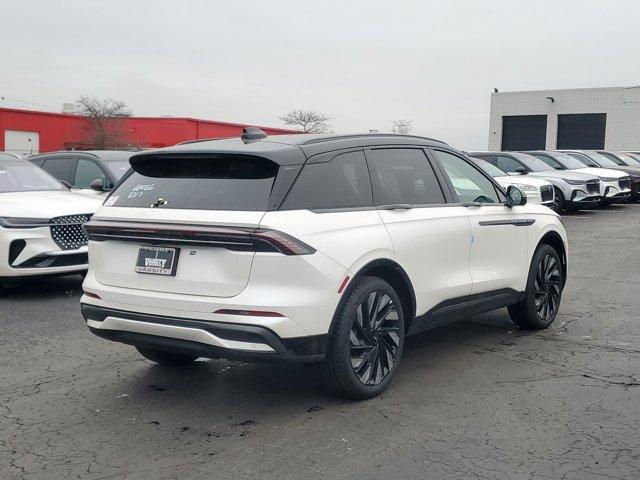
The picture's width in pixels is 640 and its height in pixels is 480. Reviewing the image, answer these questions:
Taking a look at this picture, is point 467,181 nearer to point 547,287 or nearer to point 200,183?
point 547,287

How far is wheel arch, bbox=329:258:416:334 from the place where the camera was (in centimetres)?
465

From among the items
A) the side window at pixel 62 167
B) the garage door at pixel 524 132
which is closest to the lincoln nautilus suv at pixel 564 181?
the side window at pixel 62 167

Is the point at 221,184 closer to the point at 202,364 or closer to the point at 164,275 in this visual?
the point at 164,275

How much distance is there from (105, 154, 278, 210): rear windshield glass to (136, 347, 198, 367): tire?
3.93 feet

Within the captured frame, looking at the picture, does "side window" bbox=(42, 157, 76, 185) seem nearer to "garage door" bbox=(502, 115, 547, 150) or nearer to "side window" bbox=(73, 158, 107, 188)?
"side window" bbox=(73, 158, 107, 188)

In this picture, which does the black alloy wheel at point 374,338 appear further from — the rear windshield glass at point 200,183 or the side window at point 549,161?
the side window at point 549,161

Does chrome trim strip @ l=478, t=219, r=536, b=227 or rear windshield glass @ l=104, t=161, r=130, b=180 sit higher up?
rear windshield glass @ l=104, t=161, r=130, b=180

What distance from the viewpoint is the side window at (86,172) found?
38.6ft

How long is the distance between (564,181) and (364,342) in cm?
1545

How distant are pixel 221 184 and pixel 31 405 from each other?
1.95m

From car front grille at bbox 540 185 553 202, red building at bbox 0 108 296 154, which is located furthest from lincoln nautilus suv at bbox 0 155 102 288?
red building at bbox 0 108 296 154

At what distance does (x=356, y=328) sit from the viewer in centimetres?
477

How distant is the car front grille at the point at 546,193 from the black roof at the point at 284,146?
12519 millimetres

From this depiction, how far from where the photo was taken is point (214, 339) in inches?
171
